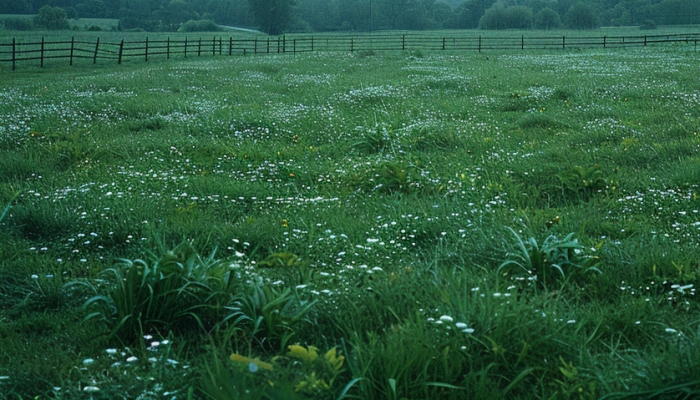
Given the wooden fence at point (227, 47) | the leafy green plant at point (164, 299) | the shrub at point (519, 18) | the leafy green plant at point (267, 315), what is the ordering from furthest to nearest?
the shrub at point (519, 18)
the wooden fence at point (227, 47)
the leafy green plant at point (164, 299)
the leafy green plant at point (267, 315)

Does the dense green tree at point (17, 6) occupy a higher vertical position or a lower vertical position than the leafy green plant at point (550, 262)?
higher

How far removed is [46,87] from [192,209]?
14845 millimetres

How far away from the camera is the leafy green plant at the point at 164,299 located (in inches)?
138

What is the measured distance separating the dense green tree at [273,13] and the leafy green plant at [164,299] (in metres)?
91.3

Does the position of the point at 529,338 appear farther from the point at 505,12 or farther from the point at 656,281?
the point at 505,12

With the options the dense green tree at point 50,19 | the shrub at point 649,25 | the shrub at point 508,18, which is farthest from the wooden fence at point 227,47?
the shrub at point 508,18

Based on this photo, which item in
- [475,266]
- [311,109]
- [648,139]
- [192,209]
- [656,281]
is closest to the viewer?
[656,281]

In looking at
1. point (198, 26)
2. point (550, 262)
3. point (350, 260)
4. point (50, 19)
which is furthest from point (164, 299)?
point (198, 26)

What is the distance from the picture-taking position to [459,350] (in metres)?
2.99

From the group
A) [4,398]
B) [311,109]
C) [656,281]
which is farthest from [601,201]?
[311,109]

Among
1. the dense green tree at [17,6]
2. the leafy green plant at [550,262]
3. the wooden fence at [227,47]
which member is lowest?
the leafy green plant at [550,262]

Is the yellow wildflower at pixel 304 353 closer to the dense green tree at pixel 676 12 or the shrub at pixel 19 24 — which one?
the shrub at pixel 19 24

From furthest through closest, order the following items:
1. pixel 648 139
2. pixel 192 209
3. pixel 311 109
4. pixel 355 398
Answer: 1. pixel 311 109
2. pixel 648 139
3. pixel 192 209
4. pixel 355 398

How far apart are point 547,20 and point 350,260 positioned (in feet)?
416
